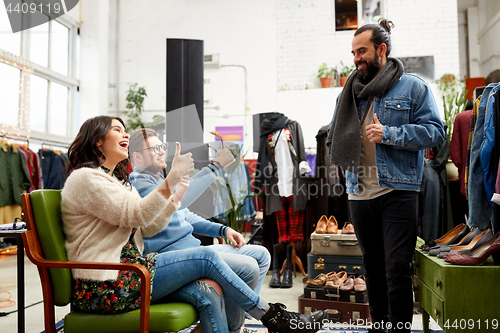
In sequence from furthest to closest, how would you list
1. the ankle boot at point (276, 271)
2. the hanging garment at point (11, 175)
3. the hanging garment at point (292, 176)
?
the hanging garment at point (11, 175), the hanging garment at point (292, 176), the ankle boot at point (276, 271)

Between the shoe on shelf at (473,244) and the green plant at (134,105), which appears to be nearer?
the shoe on shelf at (473,244)

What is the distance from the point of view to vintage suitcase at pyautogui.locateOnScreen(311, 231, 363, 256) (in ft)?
9.37

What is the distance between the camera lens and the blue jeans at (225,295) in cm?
144

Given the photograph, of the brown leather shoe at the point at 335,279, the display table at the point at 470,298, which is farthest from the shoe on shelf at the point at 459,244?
the brown leather shoe at the point at 335,279

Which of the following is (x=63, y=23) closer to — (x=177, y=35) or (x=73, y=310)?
(x=177, y=35)

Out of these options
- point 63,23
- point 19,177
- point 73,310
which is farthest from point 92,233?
point 63,23

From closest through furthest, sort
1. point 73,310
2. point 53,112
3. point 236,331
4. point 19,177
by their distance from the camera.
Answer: point 73,310, point 236,331, point 19,177, point 53,112

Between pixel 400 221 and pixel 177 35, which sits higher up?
pixel 177 35

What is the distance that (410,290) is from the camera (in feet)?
5.73

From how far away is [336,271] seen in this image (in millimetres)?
2848

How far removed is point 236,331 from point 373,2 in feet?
25.5

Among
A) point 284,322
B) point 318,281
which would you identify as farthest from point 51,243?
point 318,281

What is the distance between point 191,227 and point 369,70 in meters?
1.13

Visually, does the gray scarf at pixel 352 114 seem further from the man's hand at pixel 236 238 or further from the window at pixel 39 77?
the window at pixel 39 77
